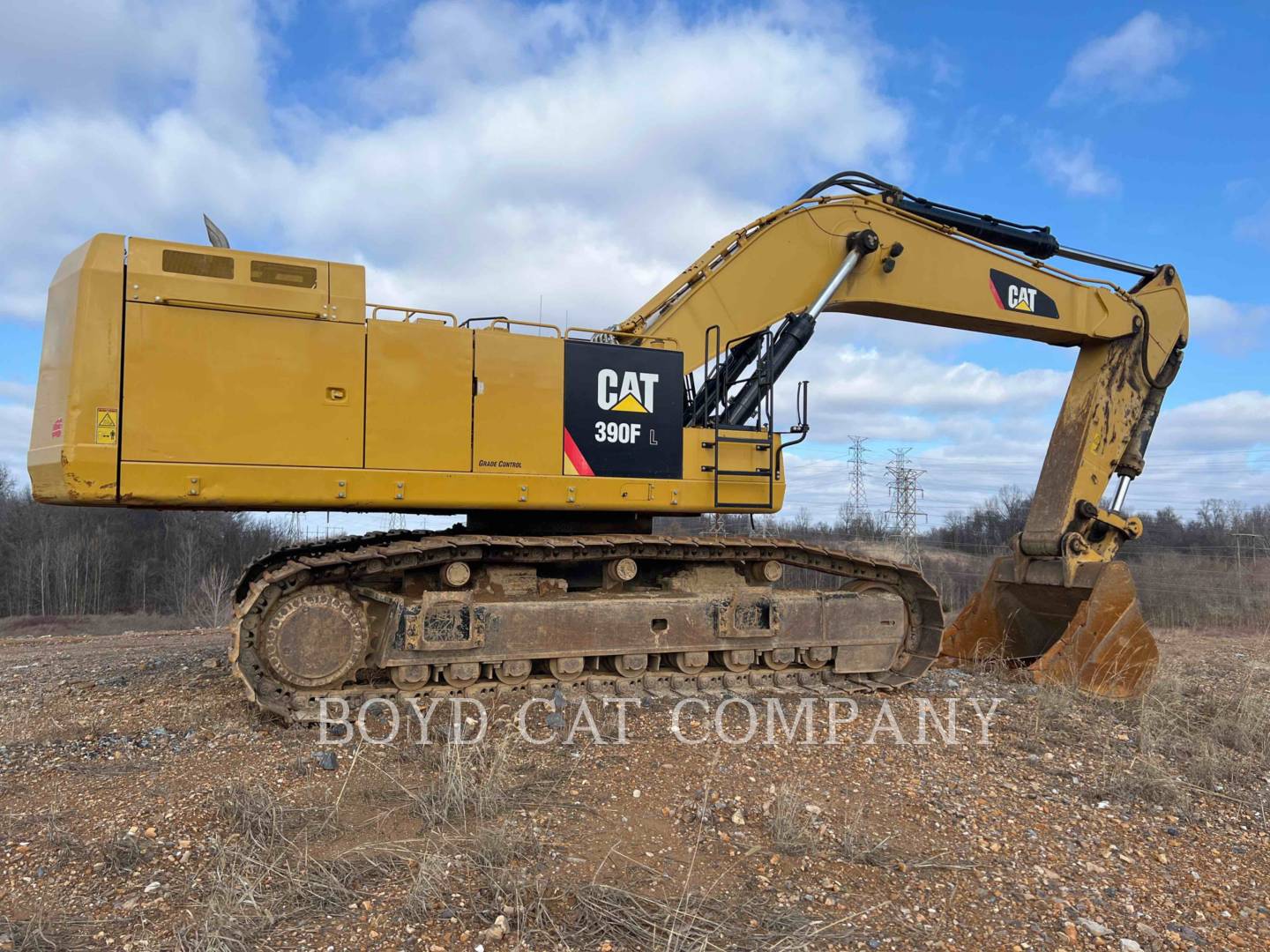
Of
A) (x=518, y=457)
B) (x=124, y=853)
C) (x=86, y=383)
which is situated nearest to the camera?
→ (x=124, y=853)

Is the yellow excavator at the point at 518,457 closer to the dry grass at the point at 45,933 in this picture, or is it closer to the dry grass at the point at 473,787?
the dry grass at the point at 473,787

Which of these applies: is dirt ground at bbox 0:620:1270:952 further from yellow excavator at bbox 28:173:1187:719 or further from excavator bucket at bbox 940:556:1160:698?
excavator bucket at bbox 940:556:1160:698

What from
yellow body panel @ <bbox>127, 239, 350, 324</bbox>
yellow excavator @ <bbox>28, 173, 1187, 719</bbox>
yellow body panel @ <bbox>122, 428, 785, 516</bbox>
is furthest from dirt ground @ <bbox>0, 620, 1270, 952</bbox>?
yellow body panel @ <bbox>127, 239, 350, 324</bbox>

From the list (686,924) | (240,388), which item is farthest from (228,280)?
(686,924)

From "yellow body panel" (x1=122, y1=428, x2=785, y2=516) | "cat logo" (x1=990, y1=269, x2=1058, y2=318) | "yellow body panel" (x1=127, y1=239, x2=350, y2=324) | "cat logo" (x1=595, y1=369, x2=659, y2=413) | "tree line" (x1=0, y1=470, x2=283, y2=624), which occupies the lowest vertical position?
"tree line" (x1=0, y1=470, x2=283, y2=624)

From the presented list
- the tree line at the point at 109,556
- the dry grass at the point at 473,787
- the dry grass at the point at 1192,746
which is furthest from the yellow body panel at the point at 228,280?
the tree line at the point at 109,556

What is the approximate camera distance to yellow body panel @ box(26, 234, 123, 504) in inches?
194

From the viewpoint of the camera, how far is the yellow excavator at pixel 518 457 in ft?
17.1

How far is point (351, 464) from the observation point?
552cm

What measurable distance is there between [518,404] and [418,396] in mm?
726

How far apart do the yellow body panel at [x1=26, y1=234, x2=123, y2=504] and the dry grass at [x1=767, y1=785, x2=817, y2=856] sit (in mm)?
4434

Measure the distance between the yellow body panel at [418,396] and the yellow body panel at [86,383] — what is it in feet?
5.07

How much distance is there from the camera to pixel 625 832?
4.20 meters

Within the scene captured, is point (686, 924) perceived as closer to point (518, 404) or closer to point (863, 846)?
point (863, 846)
